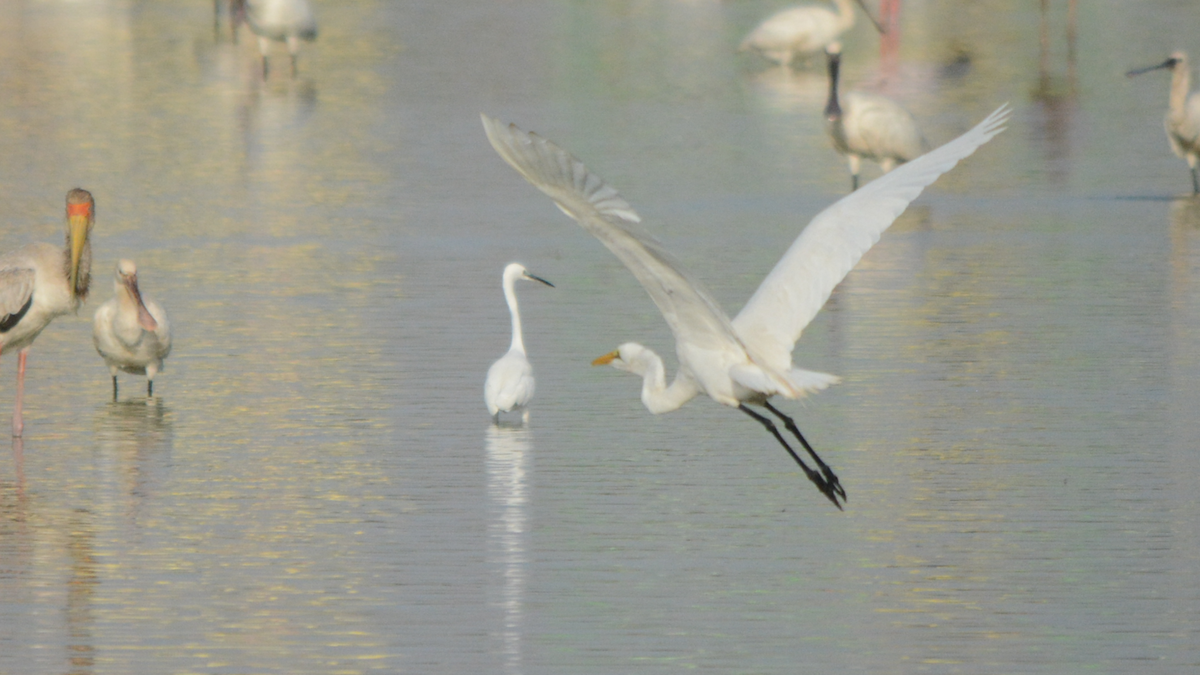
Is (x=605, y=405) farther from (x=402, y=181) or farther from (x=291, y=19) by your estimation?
(x=291, y=19)

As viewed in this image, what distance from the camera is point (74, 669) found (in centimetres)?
670

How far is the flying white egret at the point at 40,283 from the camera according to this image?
10.6 metres

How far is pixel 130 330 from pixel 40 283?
20.7 inches

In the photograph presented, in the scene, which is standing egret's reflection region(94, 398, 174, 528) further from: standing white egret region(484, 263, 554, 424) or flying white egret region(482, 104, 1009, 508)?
flying white egret region(482, 104, 1009, 508)

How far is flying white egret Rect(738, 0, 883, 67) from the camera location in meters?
31.6

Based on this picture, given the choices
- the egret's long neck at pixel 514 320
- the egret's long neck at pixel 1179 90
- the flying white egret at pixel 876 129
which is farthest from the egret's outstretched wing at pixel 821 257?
the flying white egret at pixel 876 129

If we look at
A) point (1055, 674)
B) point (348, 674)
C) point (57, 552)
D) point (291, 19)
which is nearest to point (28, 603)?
point (57, 552)

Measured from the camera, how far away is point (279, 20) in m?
29.1

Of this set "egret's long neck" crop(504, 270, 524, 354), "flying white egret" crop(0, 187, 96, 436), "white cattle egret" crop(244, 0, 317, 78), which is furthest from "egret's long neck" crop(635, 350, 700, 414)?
"white cattle egret" crop(244, 0, 317, 78)

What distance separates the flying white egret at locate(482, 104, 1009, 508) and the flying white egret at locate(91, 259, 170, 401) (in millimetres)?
2694

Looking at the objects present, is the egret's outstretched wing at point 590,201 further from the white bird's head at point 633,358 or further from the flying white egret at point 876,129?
the flying white egret at point 876,129

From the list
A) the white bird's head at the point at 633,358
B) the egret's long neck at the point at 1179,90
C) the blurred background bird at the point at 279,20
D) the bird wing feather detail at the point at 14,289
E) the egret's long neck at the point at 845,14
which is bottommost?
the white bird's head at the point at 633,358

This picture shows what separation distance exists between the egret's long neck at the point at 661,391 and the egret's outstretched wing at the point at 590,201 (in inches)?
56.9

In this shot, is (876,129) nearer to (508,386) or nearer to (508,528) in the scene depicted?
(508,386)
